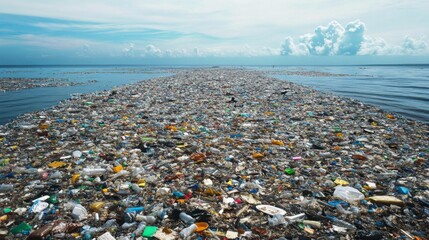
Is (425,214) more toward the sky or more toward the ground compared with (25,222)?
more toward the ground

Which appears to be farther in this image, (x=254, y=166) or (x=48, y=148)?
(x=48, y=148)

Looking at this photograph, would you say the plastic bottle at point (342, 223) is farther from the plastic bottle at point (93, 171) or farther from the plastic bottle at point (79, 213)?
the plastic bottle at point (93, 171)

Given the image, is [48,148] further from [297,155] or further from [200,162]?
[297,155]

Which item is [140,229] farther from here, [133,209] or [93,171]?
[93,171]

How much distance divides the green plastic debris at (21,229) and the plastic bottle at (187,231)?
1.96m

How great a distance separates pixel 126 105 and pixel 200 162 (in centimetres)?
807

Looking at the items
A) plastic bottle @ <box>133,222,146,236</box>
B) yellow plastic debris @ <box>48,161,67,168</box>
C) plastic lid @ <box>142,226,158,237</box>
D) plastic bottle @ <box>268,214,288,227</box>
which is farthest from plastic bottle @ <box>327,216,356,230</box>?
yellow plastic debris @ <box>48,161,67,168</box>

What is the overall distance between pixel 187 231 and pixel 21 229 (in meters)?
2.11

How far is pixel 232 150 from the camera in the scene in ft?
21.3

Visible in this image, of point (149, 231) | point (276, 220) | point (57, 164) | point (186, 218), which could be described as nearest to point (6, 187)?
point (57, 164)

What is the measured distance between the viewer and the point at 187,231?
334 cm

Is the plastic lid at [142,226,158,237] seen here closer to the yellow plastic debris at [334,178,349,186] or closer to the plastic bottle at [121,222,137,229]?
the plastic bottle at [121,222,137,229]

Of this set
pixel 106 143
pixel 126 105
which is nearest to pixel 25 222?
pixel 106 143

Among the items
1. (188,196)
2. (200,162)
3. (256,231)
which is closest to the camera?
(256,231)
